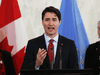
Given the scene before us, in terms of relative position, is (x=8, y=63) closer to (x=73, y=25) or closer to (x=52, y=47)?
(x=52, y=47)

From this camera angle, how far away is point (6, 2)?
2.65 metres

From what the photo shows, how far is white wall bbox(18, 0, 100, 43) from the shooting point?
8.71 ft

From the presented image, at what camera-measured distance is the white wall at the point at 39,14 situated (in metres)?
2.65

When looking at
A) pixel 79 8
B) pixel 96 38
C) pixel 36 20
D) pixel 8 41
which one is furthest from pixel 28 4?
pixel 96 38

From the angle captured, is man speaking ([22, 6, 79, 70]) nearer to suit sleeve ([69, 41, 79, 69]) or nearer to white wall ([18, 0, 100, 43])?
suit sleeve ([69, 41, 79, 69])

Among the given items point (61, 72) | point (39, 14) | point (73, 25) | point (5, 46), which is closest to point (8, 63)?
point (5, 46)

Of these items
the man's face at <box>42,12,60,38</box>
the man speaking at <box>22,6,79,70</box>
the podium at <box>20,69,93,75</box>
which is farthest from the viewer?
the man's face at <box>42,12,60,38</box>

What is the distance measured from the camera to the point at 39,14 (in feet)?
8.84

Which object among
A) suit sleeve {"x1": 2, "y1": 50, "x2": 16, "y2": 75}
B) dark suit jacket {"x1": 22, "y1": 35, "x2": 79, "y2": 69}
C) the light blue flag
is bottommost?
suit sleeve {"x1": 2, "y1": 50, "x2": 16, "y2": 75}

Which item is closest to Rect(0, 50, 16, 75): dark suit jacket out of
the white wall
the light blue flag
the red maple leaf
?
the red maple leaf

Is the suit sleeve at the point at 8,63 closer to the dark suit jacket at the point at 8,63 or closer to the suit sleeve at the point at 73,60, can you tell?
the dark suit jacket at the point at 8,63

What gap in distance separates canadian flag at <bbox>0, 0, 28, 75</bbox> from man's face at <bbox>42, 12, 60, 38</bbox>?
78cm

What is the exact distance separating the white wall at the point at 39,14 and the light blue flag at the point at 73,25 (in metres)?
0.11

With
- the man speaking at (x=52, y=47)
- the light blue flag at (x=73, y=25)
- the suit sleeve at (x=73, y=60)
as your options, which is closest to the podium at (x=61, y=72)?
the man speaking at (x=52, y=47)
